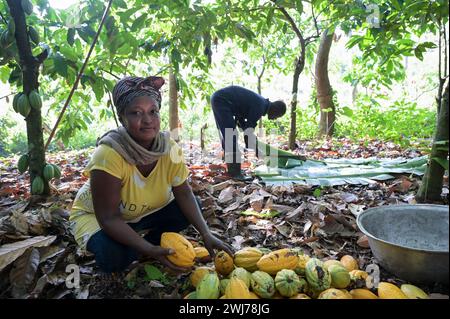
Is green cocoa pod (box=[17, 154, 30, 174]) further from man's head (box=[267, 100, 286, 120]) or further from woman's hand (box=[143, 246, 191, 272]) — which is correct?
man's head (box=[267, 100, 286, 120])

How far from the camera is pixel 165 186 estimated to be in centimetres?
191

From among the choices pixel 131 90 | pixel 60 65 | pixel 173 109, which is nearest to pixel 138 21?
pixel 60 65

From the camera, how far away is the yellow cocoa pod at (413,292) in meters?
1.40

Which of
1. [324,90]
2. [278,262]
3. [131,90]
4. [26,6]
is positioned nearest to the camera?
[278,262]

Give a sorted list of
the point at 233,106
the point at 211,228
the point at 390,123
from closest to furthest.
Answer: the point at 211,228, the point at 233,106, the point at 390,123

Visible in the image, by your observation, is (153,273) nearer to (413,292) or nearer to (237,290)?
(237,290)

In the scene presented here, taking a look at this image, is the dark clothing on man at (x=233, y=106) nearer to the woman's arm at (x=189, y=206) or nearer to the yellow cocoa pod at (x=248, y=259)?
the woman's arm at (x=189, y=206)

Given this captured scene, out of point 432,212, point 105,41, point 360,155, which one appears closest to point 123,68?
point 105,41

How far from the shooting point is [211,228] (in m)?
2.45

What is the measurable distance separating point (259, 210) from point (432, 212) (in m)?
1.24

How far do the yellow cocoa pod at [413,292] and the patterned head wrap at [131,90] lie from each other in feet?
4.50

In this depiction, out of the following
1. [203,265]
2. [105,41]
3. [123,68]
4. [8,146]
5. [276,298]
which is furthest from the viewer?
[8,146]

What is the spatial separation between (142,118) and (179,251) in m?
0.64
